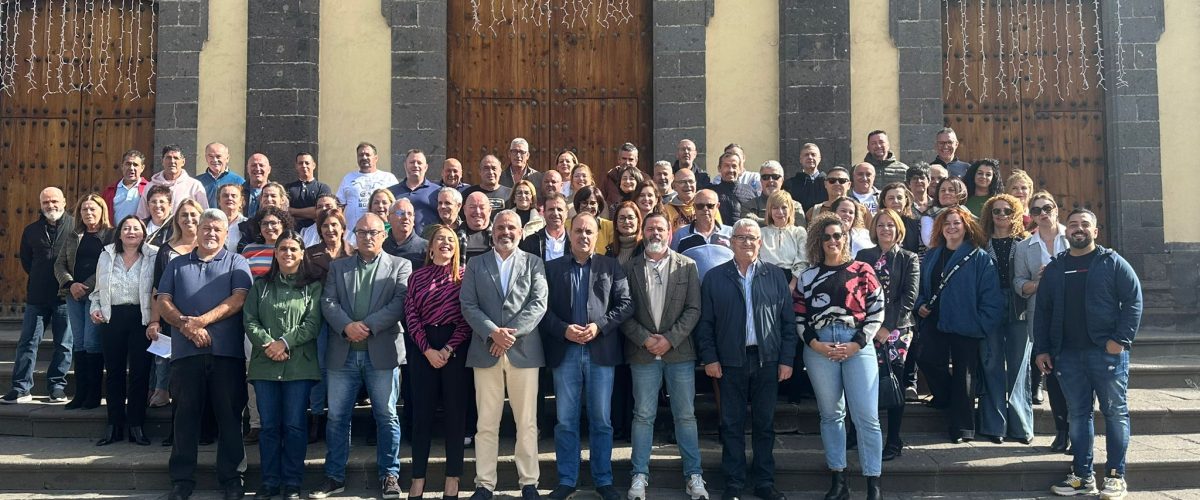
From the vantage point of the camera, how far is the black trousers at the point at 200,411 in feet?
19.7

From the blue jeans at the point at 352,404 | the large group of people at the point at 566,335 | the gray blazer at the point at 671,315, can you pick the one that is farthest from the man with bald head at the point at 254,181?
the gray blazer at the point at 671,315

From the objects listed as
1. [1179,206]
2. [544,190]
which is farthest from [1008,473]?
[1179,206]

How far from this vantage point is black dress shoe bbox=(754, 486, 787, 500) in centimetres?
598

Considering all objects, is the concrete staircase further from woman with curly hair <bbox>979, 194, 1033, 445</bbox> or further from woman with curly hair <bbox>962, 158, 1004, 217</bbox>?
woman with curly hair <bbox>962, 158, 1004, 217</bbox>

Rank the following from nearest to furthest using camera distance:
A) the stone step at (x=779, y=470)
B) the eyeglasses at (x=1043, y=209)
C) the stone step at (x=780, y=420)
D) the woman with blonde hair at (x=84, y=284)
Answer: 1. the stone step at (x=779, y=470)
2. the eyeglasses at (x=1043, y=209)
3. the stone step at (x=780, y=420)
4. the woman with blonde hair at (x=84, y=284)

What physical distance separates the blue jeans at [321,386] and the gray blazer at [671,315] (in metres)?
1.82

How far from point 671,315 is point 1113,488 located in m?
2.79

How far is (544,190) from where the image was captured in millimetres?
7266

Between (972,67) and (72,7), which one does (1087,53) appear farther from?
(72,7)

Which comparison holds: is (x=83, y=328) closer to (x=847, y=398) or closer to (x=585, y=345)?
(x=585, y=345)

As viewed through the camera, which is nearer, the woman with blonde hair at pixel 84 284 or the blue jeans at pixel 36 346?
the woman with blonde hair at pixel 84 284

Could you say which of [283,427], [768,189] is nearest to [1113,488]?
[768,189]

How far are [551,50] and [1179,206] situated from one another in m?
6.49

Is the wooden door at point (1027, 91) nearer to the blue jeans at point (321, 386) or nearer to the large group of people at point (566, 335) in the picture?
the large group of people at point (566, 335)
